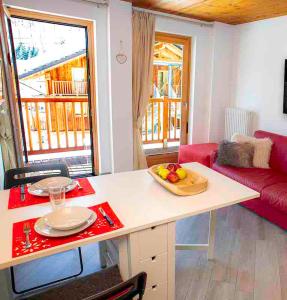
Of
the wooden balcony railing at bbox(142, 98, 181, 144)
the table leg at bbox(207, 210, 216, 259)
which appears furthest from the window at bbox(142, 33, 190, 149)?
the table leg at bbox(207, 210, 216, 259)

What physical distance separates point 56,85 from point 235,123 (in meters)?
3.39

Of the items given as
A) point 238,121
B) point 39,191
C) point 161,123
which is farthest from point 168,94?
point 39,191

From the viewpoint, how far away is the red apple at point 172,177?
1.58 meters

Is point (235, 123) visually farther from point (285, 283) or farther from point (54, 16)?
point (54, 16)

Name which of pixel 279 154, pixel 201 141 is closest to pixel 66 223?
pixel 279 154

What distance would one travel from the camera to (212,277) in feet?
6.08

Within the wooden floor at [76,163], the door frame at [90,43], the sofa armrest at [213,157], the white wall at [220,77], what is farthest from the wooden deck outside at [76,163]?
the white wall at [220,77]

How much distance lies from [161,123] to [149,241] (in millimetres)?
3574

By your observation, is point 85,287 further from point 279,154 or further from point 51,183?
point 279,154

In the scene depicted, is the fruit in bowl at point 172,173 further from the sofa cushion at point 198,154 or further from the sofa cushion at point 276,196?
the sofa cushion at point 198,154

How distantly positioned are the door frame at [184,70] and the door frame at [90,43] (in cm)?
102

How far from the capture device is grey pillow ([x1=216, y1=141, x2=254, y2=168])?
299cm

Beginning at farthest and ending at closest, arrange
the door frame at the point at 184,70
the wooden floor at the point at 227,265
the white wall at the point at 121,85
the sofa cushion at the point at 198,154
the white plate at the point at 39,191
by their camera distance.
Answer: the door frame at the point at 184,70, the sofa cushion at the point at 198,154, the white wall at the point at 121,85, the wooden floor at the point at 227,265, the white plate at the point at 39,191

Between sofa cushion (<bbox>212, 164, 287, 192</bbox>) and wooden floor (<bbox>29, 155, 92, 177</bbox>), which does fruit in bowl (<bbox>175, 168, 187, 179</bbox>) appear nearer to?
sofa cushion (<bbox>212, 164, 287, 192</bbox>)
